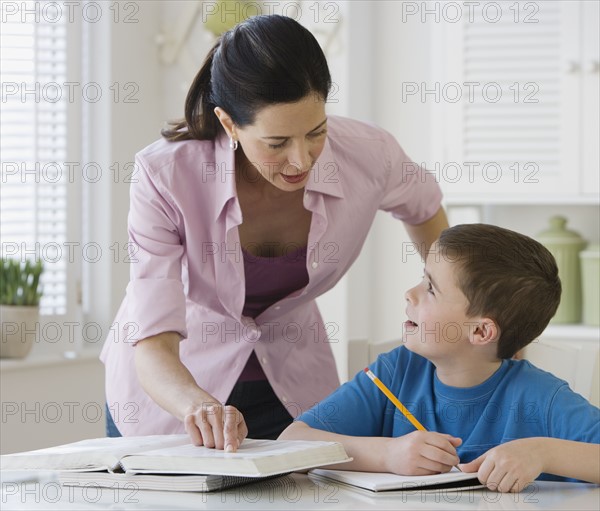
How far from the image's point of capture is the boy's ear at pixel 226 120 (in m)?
1.57

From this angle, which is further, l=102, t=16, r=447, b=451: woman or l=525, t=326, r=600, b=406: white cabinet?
l=525, t=326, r=600, b=406: white cabinet

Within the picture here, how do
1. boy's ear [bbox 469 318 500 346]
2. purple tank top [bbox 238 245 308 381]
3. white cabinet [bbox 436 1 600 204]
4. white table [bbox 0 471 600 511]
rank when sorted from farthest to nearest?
white cabinet [bbox 436 1 600 204], purple tank top [bbox 238 245 308 381], boy's ear [bbox 469 318 500 346], white table [bbox 0 471 600 511]

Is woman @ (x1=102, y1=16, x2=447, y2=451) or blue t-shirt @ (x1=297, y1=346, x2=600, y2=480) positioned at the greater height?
woman @ (x1=102, y1=16, x2=447, y2=451)

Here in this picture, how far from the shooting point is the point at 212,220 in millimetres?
1670

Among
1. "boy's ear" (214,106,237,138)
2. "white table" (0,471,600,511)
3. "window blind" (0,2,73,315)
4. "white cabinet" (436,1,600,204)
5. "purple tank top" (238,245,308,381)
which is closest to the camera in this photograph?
"white table" (0,471,600,511)

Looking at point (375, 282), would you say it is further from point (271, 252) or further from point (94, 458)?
point (94, 458)

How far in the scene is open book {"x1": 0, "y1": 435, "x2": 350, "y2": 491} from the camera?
1.10 metres

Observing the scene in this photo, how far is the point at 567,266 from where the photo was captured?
285cm

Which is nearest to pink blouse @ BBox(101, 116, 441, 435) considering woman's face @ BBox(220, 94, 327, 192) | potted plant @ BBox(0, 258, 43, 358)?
woman's face @ BBox(220, 94, 327, 192)

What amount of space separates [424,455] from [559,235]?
1.79 m

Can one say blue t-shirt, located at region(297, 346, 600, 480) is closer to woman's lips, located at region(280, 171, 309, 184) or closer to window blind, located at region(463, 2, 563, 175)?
woman's lips, located at region(280, 171, 309, 184)

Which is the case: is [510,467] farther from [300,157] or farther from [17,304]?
[17,304]

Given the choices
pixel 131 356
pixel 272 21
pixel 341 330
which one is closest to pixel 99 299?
pixel 341 330

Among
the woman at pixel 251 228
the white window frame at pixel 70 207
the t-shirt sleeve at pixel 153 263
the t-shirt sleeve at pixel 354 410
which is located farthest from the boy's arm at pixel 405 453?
the white window frame at pixel 70 207
